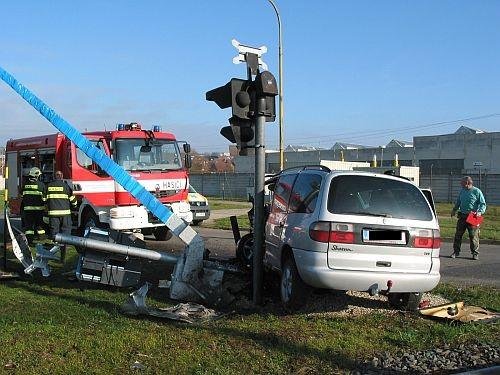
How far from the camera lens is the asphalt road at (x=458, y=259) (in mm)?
10391

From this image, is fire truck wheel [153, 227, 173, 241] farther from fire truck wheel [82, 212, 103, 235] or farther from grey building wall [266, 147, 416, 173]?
grey building wall [266, 147, 416, 173]

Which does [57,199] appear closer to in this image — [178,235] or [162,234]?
[162,234]

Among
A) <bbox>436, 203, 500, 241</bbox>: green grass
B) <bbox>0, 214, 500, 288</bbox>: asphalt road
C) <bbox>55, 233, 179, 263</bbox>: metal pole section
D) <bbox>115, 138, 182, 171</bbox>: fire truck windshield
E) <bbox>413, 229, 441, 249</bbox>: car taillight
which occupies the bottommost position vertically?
<bbox>436, 203, 500, 241</bbox>: green grass

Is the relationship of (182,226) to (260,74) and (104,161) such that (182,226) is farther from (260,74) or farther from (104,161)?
(260,74)

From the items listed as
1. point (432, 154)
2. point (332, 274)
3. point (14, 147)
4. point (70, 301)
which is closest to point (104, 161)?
point (70, 301)

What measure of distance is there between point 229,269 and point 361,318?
2.29 m

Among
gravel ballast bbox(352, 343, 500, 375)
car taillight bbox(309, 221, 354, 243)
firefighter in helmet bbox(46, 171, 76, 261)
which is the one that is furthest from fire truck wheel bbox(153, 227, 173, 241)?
gravel ballast bbox(352, 343, 500, 375)

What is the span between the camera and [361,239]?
262 inches

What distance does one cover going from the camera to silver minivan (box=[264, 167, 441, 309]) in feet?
21.7

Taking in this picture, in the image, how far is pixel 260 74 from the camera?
298 inches

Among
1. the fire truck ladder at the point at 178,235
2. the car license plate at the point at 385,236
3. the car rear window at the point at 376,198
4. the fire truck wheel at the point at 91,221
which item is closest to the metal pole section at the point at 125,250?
the fire truck ladder at the point at 178,235

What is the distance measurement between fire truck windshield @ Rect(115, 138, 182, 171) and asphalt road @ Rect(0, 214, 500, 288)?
1.98 metres

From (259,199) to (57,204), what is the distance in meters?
6.82

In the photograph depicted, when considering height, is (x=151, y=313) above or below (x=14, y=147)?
below
